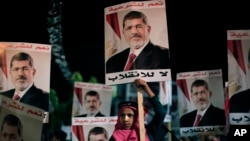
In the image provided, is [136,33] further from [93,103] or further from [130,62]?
[93,103]

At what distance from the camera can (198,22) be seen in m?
3.43

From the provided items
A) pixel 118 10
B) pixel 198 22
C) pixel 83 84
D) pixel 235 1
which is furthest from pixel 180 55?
pixel 118 10

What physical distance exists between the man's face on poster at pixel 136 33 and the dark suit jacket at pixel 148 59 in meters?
0.04

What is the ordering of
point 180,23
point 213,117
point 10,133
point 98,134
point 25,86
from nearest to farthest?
point 10,133
point 25,86
point 213,117
point 98,134
point 180,23

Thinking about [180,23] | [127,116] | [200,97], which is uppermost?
[180,23]

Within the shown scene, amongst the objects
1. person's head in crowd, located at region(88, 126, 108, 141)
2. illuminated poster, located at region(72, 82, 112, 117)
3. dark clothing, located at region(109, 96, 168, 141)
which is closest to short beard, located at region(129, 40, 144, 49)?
dark clothing, located at region(109, 96, 168, 141)

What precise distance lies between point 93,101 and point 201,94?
857 millimetres

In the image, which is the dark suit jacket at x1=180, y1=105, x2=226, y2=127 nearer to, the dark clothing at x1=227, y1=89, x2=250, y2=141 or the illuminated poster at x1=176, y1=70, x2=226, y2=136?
the illuminated poster at x1=176, y1=70, x2=226, y2=136

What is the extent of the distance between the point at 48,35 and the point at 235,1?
1.91 meters

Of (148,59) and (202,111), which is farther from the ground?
(148,59)

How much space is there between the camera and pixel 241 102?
89.3 inches

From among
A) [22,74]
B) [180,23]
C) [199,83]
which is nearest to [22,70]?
[22,74]

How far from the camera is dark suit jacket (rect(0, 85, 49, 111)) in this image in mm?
2293

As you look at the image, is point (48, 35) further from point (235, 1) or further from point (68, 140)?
point (235, 1)
